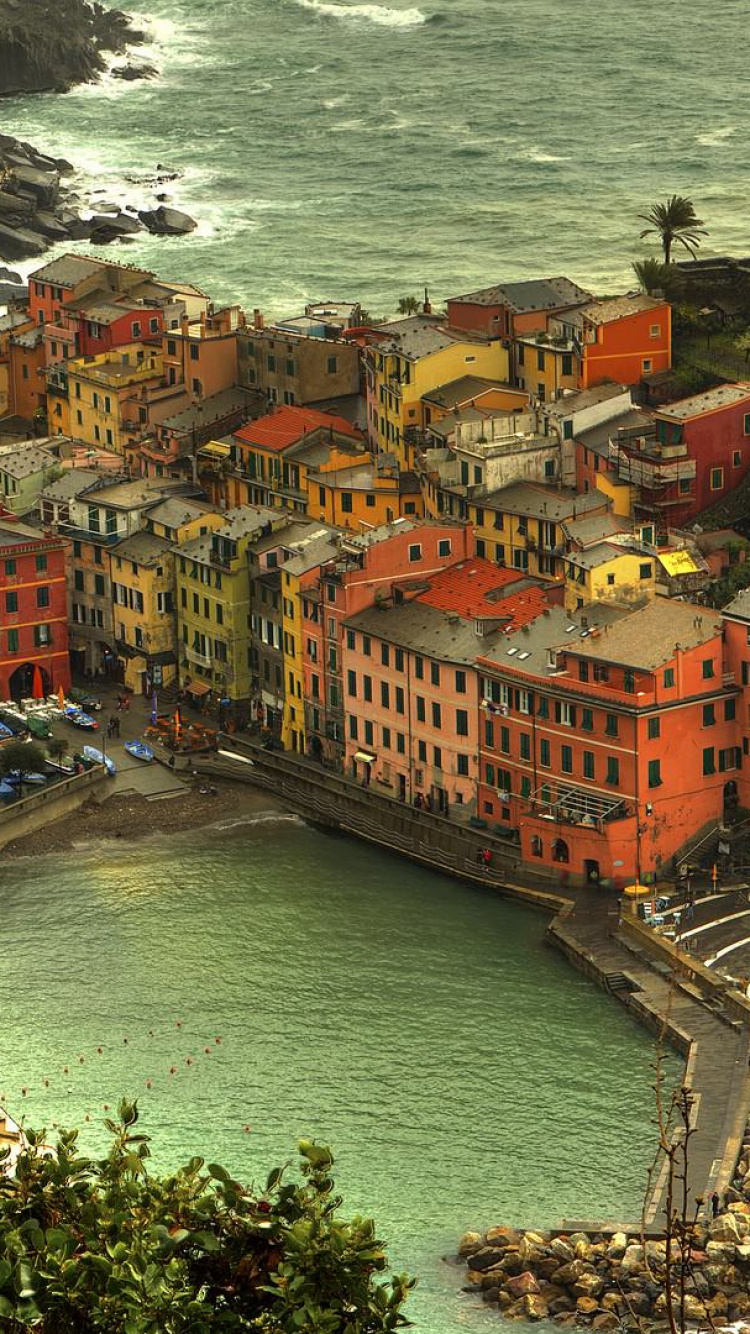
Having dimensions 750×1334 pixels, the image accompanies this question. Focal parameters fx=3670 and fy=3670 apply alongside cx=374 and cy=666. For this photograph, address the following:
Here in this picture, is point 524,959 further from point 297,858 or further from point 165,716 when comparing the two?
point 165,716

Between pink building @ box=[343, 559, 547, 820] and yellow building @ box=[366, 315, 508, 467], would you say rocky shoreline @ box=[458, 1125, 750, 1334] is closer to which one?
pink building @ box=[343, 559, 547, 820]

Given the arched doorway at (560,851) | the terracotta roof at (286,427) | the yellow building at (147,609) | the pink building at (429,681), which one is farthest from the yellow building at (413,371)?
the arched doorway at (560,851)

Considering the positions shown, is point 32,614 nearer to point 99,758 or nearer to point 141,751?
point 141,751

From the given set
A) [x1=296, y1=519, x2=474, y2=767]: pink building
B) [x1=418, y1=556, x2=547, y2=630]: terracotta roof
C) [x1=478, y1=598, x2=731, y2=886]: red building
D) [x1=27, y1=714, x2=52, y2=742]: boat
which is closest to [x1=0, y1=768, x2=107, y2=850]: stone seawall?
[x1=27, y1=714, x2=52, y2=742]: boat

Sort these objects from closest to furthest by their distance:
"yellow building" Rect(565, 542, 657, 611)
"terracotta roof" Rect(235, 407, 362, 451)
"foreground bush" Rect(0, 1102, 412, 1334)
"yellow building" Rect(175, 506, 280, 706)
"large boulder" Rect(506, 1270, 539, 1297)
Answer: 1. "foreground bush" Rect(0, 1102, 412, 1334)
2. "large boulder" Rect(506, 1270, 539, 1297)
3. "yellow building" Rect(565, 542, 657, 611)
4. "yellow building" Rect(175, 506, 280, 706)
5. "terracotta roof" Rect(235, 407, 362, 451)

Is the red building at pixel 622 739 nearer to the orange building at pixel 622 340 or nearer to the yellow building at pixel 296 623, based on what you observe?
the yellow building at pixel 296 623

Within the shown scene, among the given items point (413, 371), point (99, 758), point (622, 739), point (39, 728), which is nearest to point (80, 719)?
point (39, 728)

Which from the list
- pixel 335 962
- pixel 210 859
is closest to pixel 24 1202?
pixel 335 962
